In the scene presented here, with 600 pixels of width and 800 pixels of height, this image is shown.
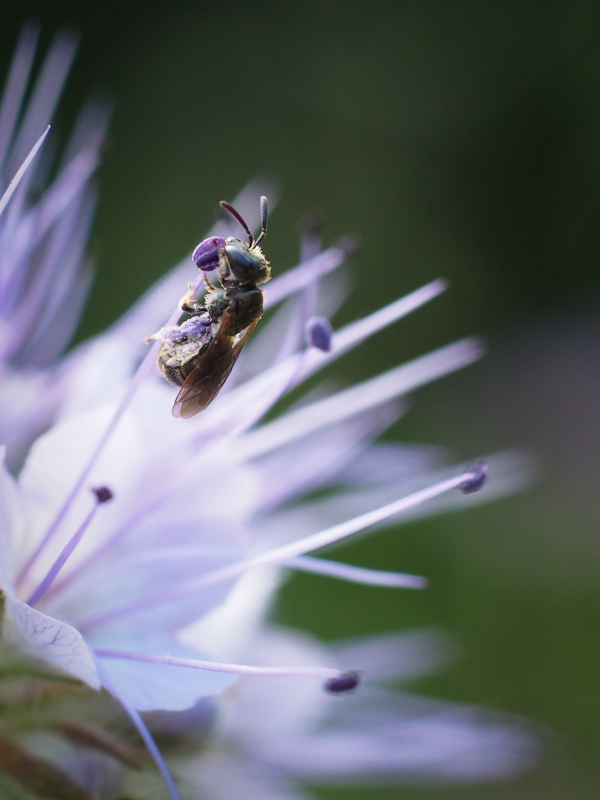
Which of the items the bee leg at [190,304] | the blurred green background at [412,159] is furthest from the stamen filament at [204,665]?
the blurred green background at [412,159]

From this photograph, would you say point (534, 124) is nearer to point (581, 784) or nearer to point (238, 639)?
point (581, 784)

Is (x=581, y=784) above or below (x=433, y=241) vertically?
below

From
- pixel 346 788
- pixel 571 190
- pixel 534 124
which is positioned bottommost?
pixel 346 788

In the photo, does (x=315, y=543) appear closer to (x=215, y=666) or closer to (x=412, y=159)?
(x=215, y=666)

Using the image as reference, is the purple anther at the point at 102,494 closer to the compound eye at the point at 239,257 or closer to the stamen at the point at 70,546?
the stamen at the point at 70,546

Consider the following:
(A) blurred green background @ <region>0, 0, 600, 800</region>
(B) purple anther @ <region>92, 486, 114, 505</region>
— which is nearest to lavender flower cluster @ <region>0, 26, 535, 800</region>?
(B) purple anther @ <region>92, 486, 114, 505</region>

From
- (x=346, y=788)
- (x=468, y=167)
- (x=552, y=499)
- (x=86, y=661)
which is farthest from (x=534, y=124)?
(x=86, y=661)

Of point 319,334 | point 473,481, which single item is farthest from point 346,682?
point 319,334
